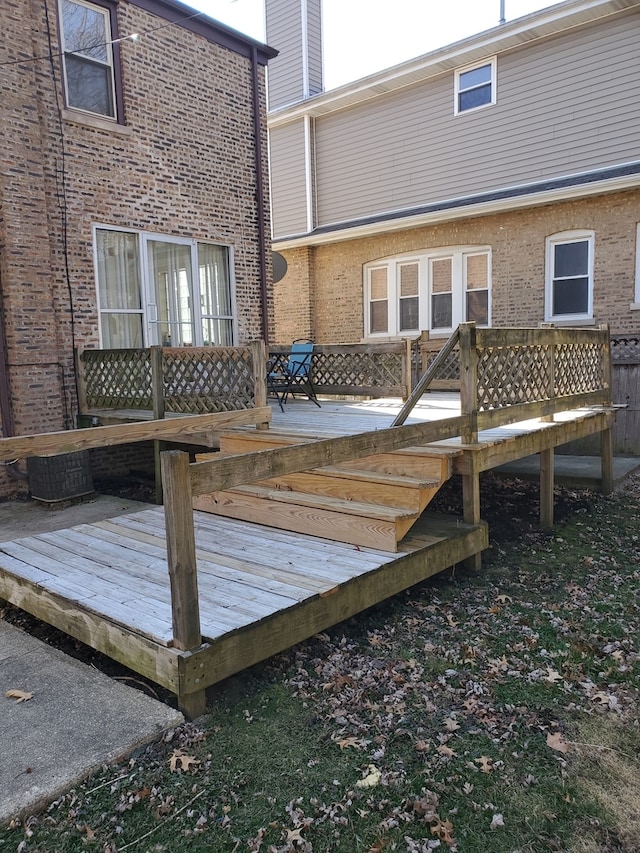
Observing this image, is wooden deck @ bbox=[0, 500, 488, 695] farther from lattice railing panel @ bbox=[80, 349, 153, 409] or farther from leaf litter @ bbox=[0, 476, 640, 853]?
lattice railing panel @ bbox=[80, 349, 153, 409]

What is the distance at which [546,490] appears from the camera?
6781 millimetres

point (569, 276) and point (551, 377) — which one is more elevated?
point (569, 276)

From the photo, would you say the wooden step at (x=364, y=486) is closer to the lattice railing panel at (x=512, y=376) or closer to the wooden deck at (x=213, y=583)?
the wooden deck at (x=213, y=583)

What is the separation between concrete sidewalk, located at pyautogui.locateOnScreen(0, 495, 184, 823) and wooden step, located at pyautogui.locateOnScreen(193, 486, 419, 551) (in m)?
2.01

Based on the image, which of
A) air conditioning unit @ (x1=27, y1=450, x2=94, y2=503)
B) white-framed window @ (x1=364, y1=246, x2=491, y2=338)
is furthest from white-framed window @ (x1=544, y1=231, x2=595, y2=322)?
air conditioning unit @ (x1=27, y1=450, x2=94, y2=503)

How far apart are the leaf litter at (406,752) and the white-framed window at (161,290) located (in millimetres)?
6133

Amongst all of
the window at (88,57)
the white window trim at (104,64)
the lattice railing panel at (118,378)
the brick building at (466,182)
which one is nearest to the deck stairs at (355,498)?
the lattice railing panel at (118,378)

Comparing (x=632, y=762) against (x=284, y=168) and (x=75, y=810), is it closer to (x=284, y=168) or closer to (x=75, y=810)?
(x=75, y=810)

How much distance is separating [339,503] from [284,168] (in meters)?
12.9

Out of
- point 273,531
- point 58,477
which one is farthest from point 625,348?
point 58,477

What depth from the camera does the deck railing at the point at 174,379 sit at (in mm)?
6855

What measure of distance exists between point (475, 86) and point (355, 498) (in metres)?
11.1

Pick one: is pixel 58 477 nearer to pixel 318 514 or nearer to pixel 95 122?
pixel 318 514

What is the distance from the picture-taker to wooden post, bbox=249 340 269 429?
6.57 meters
